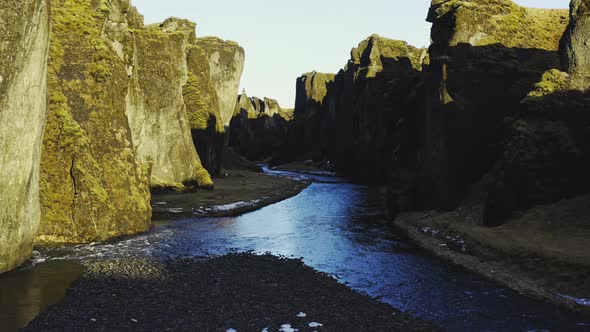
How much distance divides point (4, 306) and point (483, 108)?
111ft

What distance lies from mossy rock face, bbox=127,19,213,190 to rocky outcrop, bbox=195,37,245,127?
4127cm

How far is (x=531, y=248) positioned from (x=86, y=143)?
84.1 ft

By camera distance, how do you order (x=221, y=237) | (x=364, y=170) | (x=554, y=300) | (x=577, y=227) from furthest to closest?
(x=364, y=170)
(x=221, y=237)
(x=577, y=227)
(x=554, y=300)

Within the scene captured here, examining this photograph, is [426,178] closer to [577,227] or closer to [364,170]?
[577,227]

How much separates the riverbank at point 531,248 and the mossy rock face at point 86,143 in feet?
64.9

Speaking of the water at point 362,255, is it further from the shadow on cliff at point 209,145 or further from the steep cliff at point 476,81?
the shadow on cliff at point 209,145

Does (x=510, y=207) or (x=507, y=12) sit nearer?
(x=510, y=207)

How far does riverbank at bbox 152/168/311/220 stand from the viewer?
40219 mm

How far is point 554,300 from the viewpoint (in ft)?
62.3

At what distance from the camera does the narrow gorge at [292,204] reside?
18156 millimetres

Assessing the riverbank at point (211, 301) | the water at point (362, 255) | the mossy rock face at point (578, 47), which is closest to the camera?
the riverbank at point (211, 301)

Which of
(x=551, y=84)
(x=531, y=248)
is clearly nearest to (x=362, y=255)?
(x=531, y=248)

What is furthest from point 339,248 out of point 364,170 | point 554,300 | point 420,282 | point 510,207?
point 364,170

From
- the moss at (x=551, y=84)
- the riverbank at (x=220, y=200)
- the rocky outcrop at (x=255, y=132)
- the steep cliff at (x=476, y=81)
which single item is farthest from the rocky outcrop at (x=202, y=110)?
the rocky outcrop at (x=255, y=132)
